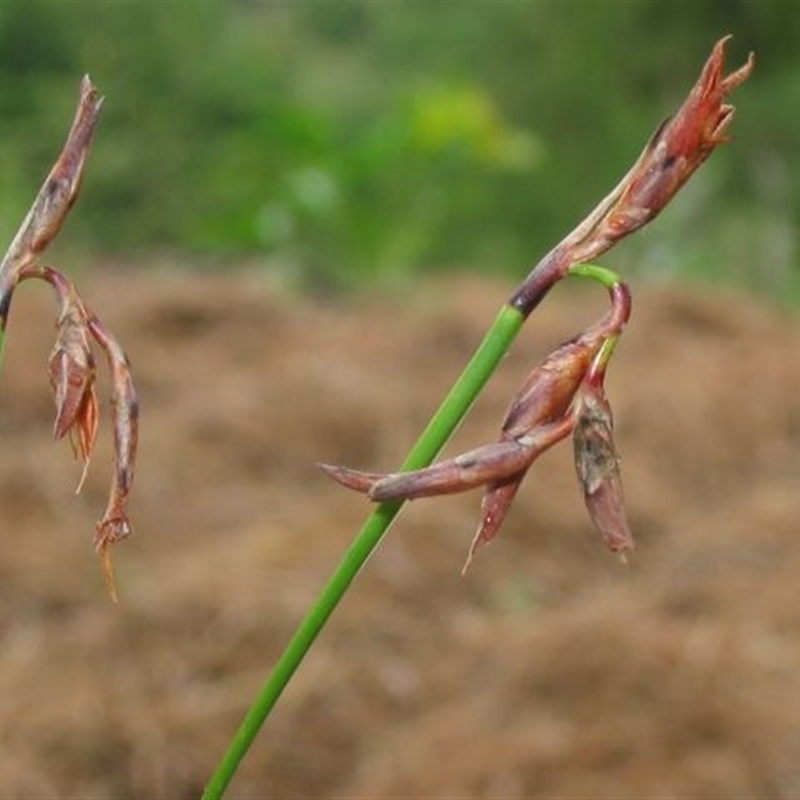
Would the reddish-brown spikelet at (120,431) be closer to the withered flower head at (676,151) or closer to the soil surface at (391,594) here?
the withered flower head at (676,151)

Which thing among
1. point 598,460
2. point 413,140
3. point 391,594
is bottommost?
point 413,140

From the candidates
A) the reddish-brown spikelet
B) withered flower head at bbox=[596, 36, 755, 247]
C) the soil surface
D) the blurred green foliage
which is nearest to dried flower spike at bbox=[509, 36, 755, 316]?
withered flower head at bbox=[596, 36, 755, 247]

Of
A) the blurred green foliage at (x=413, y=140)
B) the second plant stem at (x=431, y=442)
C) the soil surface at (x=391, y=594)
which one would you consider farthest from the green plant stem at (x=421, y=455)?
the blurred green foliage at (x=413, y=140)

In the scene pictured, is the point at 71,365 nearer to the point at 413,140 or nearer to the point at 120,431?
the point at 120,431

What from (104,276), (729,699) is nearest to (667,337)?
(104,276)

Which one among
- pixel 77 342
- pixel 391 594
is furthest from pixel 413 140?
pixel 77 342

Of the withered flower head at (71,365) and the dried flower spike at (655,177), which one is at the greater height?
the dried flower spike at (655,177)

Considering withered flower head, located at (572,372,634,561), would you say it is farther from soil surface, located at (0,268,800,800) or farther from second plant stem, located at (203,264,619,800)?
soil surface, located at (0,268,800,800)
